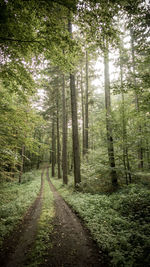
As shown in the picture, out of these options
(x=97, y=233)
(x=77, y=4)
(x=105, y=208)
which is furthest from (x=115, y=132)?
(x=77, y=4)

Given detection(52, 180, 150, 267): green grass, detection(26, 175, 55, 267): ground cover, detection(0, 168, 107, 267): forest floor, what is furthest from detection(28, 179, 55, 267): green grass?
detection(52, 180, 150, 267): green grass

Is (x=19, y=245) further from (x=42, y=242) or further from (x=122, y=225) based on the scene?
(x=122, y=225)

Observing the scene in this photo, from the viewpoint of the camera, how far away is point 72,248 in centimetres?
354

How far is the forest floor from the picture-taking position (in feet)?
10.0

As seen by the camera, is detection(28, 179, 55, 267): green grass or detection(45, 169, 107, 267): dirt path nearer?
detection(45, 169, 107, 267): dirt path

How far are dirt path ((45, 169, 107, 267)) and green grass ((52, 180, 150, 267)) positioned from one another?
30cm

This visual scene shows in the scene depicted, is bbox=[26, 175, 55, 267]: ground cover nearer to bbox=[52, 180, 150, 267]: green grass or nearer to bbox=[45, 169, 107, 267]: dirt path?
bbox=[45, 169, 107, 267]: dirt path

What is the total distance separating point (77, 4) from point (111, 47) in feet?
5.84

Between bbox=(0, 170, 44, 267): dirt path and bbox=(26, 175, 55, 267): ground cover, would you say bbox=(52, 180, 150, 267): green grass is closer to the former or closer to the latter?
bbox=(26, 175, 55, 267): ground cover

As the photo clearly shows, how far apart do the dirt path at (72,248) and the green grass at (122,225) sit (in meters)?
0.30

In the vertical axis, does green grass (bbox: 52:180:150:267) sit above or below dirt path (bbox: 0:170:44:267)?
above

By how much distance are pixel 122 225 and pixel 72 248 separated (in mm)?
2047

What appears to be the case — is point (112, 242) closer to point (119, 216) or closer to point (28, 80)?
point (119, 216)

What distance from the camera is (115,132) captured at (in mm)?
7922
